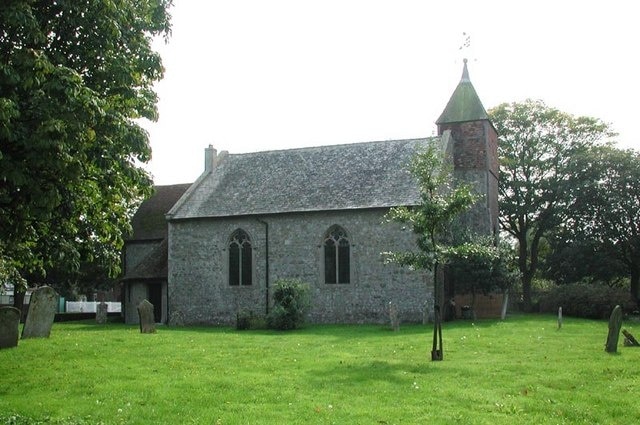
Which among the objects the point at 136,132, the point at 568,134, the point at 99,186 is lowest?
the point at 99,186

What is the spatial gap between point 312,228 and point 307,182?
3052 mm

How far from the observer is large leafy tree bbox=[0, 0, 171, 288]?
10562mm

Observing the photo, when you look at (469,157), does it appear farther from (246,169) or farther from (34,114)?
(34,114)

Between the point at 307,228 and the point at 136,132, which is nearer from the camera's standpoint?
the point at 136,132

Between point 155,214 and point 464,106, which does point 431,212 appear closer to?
point 464,106

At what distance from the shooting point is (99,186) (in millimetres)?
13562

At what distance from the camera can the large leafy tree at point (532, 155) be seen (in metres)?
47.4

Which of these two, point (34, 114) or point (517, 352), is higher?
point (34, 114)

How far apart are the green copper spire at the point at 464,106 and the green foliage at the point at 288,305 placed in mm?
13430

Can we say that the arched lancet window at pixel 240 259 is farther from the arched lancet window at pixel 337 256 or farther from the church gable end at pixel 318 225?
the arched lancet window at pixel 337 256

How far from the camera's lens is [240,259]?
33500 mm

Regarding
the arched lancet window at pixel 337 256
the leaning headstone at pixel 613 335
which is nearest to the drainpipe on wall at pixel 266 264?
the arched lancet window at pixel 337 256

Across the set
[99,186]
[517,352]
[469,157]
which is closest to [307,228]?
[469,157]

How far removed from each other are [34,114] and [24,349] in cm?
966
